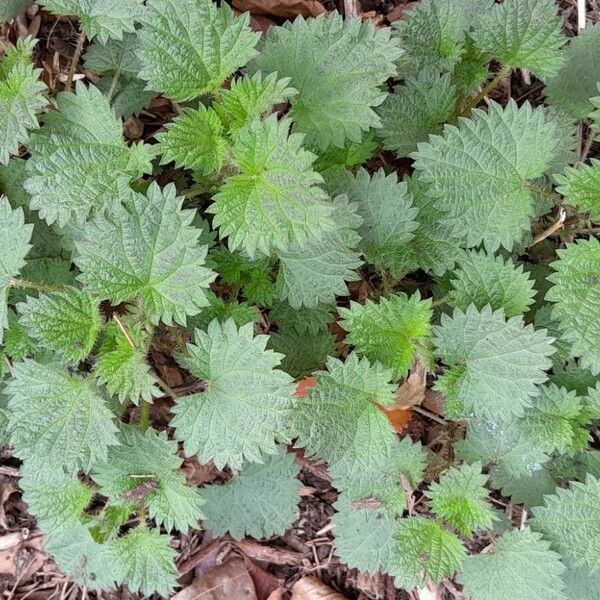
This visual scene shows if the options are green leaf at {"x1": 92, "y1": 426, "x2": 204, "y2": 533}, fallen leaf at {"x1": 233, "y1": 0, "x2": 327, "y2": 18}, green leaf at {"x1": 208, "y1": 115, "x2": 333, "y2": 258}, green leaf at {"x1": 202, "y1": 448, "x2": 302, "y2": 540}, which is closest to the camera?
green leaf at {"x1": 208, "y1": 115, "x2": 333, "y2": 258}

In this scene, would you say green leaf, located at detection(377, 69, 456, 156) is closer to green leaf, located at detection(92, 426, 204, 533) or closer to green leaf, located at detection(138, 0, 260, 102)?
green leaf, located at detection(138, 0, 260, 102)

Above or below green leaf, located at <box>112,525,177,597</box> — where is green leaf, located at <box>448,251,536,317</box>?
above

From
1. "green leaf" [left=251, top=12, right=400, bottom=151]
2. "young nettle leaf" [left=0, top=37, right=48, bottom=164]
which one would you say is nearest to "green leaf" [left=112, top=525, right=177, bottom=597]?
"young nettle leaf" [left=0, top=37, right=48, bottom=164]

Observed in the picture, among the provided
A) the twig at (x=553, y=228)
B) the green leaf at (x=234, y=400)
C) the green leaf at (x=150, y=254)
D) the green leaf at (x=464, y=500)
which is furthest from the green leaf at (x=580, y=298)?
the green leaf at (x=150, y=254)

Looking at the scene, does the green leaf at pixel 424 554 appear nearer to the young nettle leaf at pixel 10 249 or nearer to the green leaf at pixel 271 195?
the green leaf at pixel 271 195

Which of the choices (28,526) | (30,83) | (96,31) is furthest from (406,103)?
(28,526)

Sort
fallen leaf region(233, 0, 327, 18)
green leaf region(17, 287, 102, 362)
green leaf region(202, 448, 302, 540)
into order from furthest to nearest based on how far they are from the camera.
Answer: fallen leaf region(233, 0, 327, 18) → green leaf region(202, 448, 302, 540) → green leaf region(17, 287, 102, 362)
